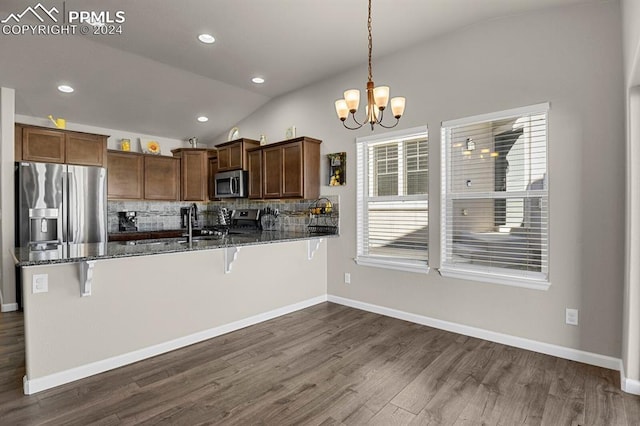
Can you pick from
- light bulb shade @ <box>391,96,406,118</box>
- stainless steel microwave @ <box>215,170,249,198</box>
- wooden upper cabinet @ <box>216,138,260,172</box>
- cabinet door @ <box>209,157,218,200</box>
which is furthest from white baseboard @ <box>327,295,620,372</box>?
cabinet door @ <box>209,157,218,200</box>

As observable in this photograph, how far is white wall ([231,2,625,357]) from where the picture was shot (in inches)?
103

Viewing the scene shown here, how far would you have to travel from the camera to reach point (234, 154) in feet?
17.8

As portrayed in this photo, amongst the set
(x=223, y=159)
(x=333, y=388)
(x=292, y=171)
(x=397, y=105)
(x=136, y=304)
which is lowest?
(x=333, y=388)

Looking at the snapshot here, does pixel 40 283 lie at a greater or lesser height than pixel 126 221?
lesser

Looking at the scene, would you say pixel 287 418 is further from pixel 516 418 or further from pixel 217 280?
pixel 217 280

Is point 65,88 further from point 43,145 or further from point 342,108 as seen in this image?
point 342,108

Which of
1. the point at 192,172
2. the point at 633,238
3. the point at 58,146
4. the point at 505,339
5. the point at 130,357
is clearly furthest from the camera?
the point at 192,172

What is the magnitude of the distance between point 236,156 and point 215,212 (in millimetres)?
1744

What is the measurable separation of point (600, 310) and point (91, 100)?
622 centimetres

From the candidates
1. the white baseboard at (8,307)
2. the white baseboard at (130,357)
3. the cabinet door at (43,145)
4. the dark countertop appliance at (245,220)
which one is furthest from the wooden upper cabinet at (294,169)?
the white baseboard at (8,307)

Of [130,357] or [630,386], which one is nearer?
[630,386]

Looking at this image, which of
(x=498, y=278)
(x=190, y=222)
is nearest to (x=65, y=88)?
(x=190, y=222)

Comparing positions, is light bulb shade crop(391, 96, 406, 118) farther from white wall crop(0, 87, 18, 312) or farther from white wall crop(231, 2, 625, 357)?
white wall crop(0, 87, 18, 312)

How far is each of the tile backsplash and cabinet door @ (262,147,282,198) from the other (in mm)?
364
